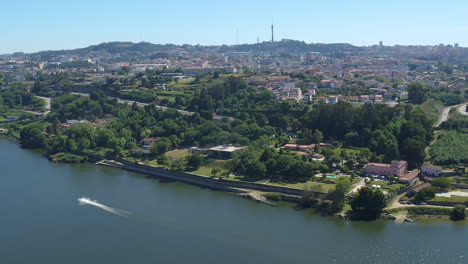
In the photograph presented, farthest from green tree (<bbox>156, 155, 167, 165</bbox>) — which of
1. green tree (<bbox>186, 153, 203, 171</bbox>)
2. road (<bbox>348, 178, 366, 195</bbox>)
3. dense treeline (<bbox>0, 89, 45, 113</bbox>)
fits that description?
dense treeline (<bbox>0, 89, 45, 113</bbox>)

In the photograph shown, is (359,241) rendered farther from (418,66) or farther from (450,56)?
(450,56)

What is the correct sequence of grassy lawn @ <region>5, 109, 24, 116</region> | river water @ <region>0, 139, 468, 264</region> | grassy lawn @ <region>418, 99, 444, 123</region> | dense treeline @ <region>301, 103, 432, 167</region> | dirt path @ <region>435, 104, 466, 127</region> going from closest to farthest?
river water @ <region>0, 139, 468, 264</region>
dense treeline @ <region>301, 103, 432, 167</region>
dirt path @ <region>435, 104, 466, 127</region>
grassy lawn @ <region>418, 99, 444, 123</region>
grassy lawn @ <region>5, 109, 24, 116</region>

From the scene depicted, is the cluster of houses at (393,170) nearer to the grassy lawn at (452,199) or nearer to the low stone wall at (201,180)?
the grassy lawn at (452,199)

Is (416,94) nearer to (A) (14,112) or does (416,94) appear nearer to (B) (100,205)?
(B) (100,205)

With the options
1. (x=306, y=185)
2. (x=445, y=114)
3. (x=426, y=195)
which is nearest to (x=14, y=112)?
(x=306, y=185)

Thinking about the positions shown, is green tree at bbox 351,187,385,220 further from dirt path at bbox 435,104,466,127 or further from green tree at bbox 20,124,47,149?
green tree at bbox 20,124,47,149
